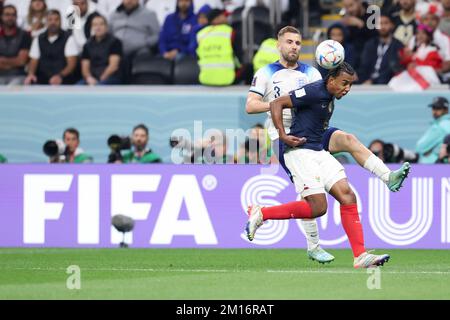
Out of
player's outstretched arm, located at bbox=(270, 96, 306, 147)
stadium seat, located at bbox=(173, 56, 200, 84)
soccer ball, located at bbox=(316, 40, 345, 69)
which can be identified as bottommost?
player's outstretched arm, located at bbox=(270, 96, 306, 147)

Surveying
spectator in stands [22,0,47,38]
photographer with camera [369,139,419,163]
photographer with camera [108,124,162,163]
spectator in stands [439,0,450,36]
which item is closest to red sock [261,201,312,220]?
photographer with camera [108,124,162,163]

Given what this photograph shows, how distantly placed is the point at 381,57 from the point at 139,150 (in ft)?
14.5

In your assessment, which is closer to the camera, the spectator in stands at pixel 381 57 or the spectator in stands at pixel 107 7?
the spectator in stands at pixel 381 57

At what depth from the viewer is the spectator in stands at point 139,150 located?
61.4ft

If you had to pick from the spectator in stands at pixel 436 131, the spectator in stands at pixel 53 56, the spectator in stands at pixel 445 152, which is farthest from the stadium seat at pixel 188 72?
the spectator in stands at pixel 445 152

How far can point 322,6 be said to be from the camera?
22.3m

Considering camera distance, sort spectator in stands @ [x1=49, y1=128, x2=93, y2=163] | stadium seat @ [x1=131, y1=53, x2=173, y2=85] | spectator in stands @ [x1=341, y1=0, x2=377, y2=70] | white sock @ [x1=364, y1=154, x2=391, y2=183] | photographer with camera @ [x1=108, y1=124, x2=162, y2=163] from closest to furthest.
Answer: white sock @ [x1=364, y1=154, x2=391, y2=183], photographer with camera @ [x1=108, y1=124, x2=162, y2=163], spectator in stands @ [x1=49, y1=128, x2=93, y2=163], spectator in stands @ [x1=341, y1=0, x2=377, y2=70], stadium seat @ [x1=131, y1=53, x2=173, y2=85]

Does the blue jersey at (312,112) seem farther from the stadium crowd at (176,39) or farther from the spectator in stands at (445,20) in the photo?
the spectator in stands at (445,20)

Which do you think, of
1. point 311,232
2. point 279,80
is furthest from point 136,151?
point 311,232

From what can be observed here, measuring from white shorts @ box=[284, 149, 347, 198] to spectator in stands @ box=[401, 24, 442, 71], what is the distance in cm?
787

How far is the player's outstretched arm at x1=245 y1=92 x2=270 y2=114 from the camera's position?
1305 cm

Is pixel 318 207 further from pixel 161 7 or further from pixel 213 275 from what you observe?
pixel 161 7

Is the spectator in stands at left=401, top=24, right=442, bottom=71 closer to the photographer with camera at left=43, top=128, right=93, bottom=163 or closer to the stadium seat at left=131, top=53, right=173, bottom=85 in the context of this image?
the stadium seat at left=131, top=53, right=173, bottom=85

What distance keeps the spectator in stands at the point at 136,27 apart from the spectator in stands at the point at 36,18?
1.40 meters
